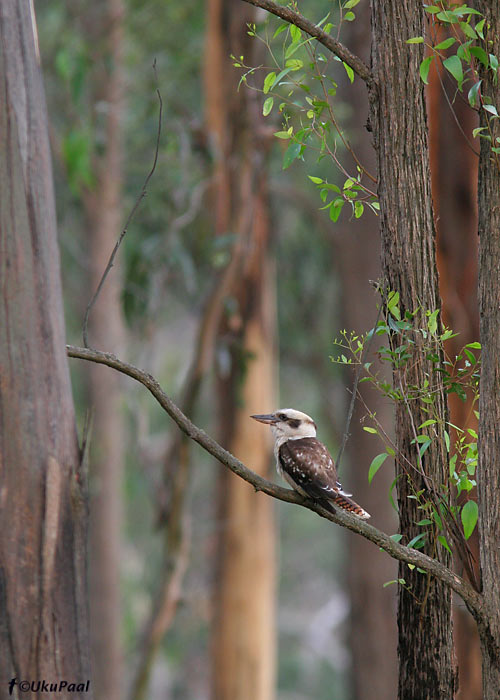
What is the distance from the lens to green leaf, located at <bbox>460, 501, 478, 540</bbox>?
177 centimetres

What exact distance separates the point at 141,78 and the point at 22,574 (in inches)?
336

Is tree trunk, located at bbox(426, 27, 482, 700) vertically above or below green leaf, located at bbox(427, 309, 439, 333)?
above

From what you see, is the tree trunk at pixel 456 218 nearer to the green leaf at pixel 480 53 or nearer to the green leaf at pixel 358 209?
the green leaf at pixel 358 209

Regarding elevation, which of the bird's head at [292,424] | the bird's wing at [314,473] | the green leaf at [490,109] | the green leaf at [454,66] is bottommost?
the bird's wing at [314,473]

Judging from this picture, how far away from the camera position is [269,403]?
7.47m

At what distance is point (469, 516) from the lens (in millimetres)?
1775

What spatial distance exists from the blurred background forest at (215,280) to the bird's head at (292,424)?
5.67ft

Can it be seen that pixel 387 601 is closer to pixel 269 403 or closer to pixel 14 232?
pixel 269 403

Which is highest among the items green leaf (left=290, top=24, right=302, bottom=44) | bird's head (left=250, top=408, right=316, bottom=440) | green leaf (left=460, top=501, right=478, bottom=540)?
green leaf (left=290, top=24, right=302, bottom=44)

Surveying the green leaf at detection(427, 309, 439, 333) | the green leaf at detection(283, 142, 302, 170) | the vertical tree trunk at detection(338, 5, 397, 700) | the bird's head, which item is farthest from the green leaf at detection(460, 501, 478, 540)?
the vertical tree trunk at detection(338, 5, 397, 700)

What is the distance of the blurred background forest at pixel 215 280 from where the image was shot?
6.12 metres

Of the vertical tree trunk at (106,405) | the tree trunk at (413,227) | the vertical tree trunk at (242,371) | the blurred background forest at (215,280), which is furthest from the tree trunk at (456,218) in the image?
the vertical tree trunk at (106,405)

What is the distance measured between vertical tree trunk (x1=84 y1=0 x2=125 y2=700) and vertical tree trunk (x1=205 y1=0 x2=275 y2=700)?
1676 mm

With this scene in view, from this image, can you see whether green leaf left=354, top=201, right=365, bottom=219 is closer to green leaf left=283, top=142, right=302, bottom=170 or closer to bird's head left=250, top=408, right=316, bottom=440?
green leaf left=283, top=142, right=302, bottom=170
